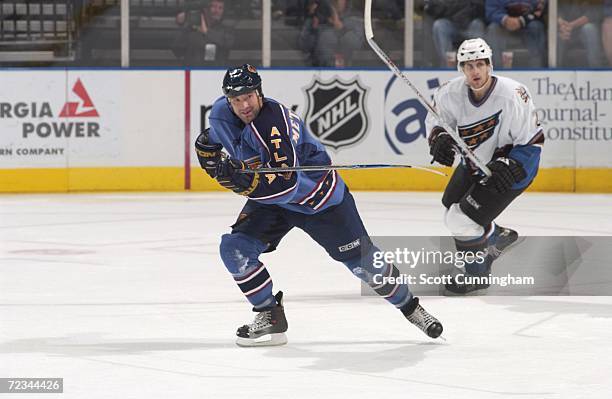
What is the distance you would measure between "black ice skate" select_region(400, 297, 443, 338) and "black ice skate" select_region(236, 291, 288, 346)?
0.42 meters

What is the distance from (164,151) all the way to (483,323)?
5836 mm

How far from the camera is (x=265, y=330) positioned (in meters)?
4.38

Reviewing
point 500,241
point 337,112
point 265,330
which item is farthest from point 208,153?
point 337,112

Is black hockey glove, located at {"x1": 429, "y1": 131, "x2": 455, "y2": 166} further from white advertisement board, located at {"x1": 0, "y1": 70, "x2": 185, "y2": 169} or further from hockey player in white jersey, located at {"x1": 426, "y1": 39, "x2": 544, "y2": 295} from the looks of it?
white advertisement board, located at {"x1": 0, "y1": 70, "x2": 185, "y2": 169}

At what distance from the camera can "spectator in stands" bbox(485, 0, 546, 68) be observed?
10672mm

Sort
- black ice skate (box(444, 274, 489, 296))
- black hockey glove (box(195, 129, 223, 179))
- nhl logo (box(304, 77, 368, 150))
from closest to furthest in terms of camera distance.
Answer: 1. black hockey glove (box(195, 129, 223, 179))
2. black ice skate (box(444, 274, 489, 296))
3. nhl logo (box(304, 77, 368, 150))

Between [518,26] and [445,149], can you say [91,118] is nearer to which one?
[518,26]

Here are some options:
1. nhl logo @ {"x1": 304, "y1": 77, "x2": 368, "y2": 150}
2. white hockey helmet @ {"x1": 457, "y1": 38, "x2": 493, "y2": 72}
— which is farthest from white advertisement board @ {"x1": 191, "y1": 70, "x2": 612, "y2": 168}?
white hockey helmet @ {"x1": 457, "y1": 38, "x2": 493, "y2": 72}

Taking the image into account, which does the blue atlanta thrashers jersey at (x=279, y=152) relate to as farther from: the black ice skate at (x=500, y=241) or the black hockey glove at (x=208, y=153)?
the black ice skate at (x=500, y=241)

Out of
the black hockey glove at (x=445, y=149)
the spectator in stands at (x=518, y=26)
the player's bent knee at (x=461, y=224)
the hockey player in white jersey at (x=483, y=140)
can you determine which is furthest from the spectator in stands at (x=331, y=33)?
the black hockey glove at (x=445, y=149)

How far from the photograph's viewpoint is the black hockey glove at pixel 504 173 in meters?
5.55

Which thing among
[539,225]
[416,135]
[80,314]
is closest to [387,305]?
[80,314]

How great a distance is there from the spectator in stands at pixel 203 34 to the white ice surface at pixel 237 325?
3.01 meters

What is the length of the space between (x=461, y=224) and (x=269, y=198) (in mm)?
1704
